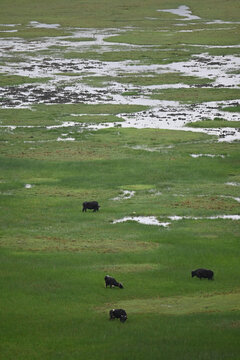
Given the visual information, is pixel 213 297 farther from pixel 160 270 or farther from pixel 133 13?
pixel 133 13

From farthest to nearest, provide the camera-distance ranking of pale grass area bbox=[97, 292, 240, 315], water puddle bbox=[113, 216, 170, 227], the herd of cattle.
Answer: water puddle bbox=[113, 216, 170, 227], pale grass area bbox=[97, 292, 240, 315], the herd of cattle

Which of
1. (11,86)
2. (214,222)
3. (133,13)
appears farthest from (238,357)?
(133,13)

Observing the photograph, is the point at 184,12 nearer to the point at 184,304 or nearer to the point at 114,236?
the point at 114,236

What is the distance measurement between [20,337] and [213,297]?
776 centimetres

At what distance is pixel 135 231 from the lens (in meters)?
37.0

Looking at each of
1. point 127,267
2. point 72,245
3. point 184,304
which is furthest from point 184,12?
point 184,304

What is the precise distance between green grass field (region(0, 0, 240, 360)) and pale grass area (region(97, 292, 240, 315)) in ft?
0.12

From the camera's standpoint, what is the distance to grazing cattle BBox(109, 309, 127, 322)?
22969 millimetres

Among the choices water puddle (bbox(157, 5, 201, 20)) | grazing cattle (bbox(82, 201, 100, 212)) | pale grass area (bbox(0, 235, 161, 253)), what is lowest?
grazing cattle (bbox(82, 201, 100, 212))

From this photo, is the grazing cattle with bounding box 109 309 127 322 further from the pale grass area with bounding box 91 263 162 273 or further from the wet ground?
the wet ground

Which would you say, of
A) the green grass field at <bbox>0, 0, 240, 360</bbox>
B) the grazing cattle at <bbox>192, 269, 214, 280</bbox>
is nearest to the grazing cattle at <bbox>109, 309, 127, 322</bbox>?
the green grass field at <bbox>0, 0, 240, 360</bbox>

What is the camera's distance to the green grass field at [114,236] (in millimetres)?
21672

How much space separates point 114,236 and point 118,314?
507 inches

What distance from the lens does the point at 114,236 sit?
3594 centimetres
